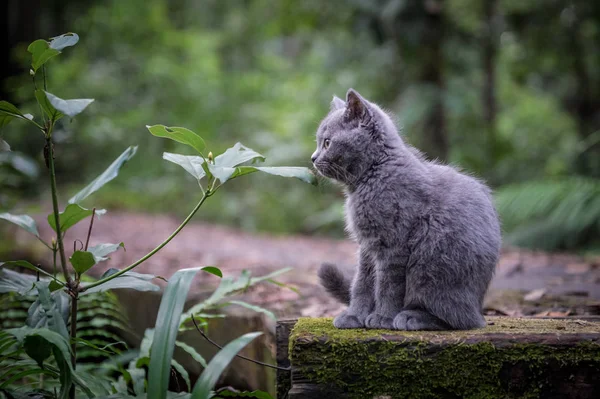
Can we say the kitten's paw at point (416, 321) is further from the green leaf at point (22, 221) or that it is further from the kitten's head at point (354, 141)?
the green leaf at point (22, 221)

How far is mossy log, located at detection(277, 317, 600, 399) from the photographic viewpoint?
1.78 m

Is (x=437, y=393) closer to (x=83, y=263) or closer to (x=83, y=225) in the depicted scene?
(x=83, y=263)

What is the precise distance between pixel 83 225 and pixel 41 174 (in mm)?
3698

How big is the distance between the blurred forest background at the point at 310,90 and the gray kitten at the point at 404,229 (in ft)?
12.1

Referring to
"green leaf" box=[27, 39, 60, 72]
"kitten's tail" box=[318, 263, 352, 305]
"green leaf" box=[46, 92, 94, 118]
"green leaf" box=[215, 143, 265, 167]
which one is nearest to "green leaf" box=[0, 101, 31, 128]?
"green leaf" box=[27, 39, 60, 72]

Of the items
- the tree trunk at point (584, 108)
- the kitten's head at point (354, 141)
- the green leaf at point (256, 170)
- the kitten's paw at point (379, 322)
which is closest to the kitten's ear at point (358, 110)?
the kitten's head at point (354, 141)

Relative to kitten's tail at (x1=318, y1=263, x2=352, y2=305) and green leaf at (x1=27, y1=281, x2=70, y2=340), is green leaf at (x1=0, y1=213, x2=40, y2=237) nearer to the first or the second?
green leaf at (x1=27, y1=281, x2=70, y2=340)

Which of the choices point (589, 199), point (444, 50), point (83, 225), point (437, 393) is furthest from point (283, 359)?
point (444, 50)

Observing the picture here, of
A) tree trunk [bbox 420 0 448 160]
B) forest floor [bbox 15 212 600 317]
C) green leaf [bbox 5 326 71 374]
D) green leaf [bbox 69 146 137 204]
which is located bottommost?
forest floor [bbox 15 212 600 317]

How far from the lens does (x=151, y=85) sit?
1072 cm

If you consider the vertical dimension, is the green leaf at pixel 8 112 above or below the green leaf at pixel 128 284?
above

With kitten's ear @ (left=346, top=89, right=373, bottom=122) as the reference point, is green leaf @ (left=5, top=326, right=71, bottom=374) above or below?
below

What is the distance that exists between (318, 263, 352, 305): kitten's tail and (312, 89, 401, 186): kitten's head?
40cm

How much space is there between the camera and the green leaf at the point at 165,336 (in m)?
1.59
